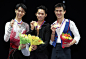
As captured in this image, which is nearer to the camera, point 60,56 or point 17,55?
point 60,56

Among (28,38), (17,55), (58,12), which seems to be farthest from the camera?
(17,55)

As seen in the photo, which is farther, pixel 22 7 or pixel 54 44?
pixel 22 7

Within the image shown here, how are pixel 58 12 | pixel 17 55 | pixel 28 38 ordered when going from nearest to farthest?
pixel 28 38 → pixel 58 12 → pixel 17 55

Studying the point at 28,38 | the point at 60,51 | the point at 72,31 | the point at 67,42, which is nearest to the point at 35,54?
the point at 28,38

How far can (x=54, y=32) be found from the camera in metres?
2.58

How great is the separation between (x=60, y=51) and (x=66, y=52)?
0.42 feet

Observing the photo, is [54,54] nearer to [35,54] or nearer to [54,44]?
[54,44]

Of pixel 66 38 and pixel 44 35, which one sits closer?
pixel 66 38

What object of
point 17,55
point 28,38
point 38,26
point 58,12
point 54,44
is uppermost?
point 58,12

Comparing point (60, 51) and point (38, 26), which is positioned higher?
point (38, 26)

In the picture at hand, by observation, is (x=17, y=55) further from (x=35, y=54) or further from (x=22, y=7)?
(x=22, y=7)

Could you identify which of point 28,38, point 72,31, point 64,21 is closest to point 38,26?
→ point 28,38

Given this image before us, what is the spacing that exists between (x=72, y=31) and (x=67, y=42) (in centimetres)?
32

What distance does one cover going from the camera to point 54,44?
8.68ft
